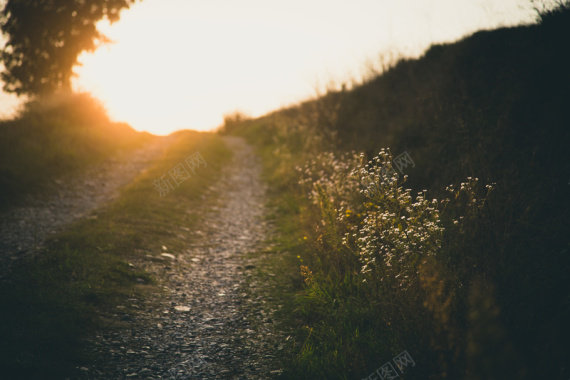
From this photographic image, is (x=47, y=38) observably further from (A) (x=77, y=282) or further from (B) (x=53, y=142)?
(A) (x=77, y=282)

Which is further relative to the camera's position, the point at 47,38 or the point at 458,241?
the point at 47,38

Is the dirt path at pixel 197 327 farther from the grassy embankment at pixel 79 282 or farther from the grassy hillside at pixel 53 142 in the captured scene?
the grassy hillside at pixel 53 142

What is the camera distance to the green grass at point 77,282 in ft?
11.0

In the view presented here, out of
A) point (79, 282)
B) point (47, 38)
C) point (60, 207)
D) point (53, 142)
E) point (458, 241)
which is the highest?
point (47, 38)

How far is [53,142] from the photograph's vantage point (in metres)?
11.0

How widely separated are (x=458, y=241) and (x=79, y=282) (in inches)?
202

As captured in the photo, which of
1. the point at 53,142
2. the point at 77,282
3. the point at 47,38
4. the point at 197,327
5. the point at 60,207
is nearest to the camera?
the point at 197,327

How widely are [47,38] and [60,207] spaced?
851 centimetres

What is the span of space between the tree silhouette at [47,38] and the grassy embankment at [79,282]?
5.60 meters

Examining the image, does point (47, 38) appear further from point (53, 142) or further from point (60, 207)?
point (60, 207)

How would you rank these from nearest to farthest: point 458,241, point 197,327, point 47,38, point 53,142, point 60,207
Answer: point 458,241
point 197,327
point 60,207
point 53,142
point 47,38

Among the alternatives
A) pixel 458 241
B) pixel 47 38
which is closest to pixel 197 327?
pixel 458 241

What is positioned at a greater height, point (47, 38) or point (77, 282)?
point (47, 38)

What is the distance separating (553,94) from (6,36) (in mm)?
16842
